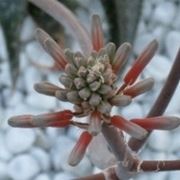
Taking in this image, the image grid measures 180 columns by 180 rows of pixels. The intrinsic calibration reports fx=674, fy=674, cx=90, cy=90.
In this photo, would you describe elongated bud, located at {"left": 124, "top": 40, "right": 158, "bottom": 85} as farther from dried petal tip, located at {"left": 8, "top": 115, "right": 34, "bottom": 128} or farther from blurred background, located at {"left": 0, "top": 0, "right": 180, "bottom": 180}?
blurred background, located at {"left": 0, "top": 0, "right": 180, "bottom": 180}

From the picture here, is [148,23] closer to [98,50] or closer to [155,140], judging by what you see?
[155,140]

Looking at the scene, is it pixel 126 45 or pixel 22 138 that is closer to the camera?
pixel 126 45

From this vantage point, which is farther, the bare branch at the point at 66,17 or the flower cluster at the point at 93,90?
the bare branch at the point at 66,17

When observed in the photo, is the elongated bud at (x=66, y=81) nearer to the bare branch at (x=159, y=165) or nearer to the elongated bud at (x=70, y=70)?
the elongated bud at (x=70, y=70)

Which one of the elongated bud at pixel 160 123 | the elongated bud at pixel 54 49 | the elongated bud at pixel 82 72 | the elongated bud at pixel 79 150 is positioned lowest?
the elongated bud at pixel 79 150

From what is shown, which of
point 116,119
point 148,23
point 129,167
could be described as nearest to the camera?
point 116,119

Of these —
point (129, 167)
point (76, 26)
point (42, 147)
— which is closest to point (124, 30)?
point (42, 147)

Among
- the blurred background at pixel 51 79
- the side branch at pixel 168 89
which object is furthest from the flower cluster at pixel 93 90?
the blurred background at pixel 51 79

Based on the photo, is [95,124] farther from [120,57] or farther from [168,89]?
[168,89]
